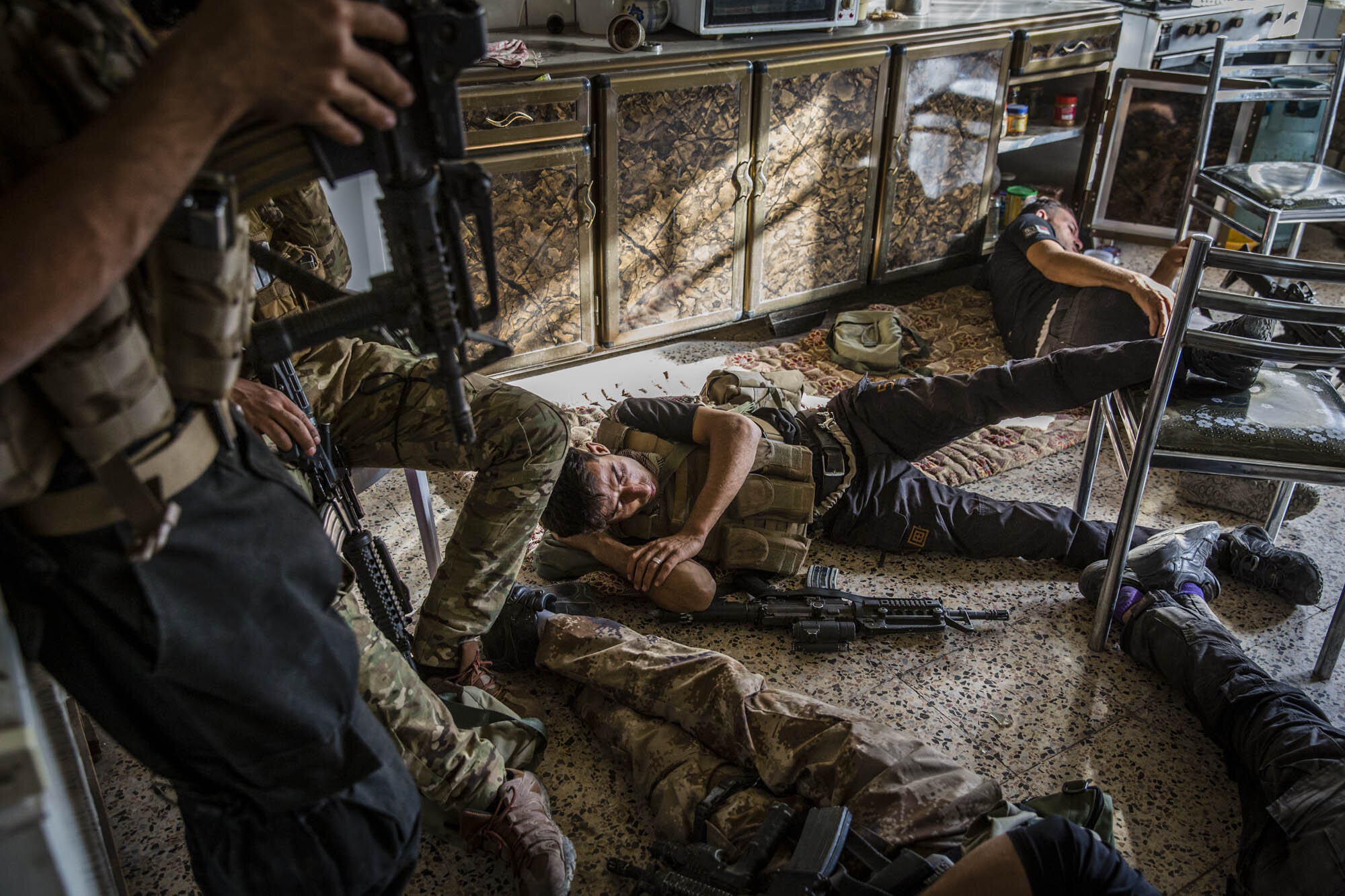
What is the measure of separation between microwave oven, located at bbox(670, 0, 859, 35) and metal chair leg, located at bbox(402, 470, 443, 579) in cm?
197

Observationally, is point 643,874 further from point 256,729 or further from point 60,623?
point 60,623

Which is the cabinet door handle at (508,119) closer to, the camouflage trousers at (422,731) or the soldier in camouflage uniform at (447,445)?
the soldier in camouflage uniform at (447,445)

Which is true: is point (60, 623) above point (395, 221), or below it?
below

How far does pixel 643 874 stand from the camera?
155 cm

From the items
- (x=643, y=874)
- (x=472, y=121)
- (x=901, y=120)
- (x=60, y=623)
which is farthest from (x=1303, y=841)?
(x=901, y=120)

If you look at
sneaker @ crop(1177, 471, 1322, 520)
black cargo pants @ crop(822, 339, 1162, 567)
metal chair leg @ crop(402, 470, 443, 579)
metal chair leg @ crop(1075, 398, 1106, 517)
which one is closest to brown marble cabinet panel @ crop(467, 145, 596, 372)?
metal chair leg @ crop(402, 470, 443, 579)

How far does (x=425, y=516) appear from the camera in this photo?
231cm

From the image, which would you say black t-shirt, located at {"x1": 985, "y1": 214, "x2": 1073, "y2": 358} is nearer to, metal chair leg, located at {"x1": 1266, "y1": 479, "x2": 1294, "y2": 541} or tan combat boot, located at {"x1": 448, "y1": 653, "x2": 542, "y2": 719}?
metal chair leg, located at {"x1": 1266, "y1": 479, "x2": 1294, "y2": 541}

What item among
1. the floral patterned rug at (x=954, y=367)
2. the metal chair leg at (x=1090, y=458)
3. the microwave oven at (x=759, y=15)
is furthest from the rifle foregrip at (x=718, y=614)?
the microwave oven at (x=759, y=15)

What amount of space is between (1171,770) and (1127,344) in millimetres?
979

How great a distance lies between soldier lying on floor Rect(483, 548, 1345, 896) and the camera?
1.24m

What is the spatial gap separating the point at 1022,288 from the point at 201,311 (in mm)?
3115

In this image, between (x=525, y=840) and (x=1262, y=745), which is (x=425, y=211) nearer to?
(x=525, y=840)

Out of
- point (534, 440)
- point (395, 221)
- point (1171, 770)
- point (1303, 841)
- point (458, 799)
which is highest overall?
point (395, 221)
